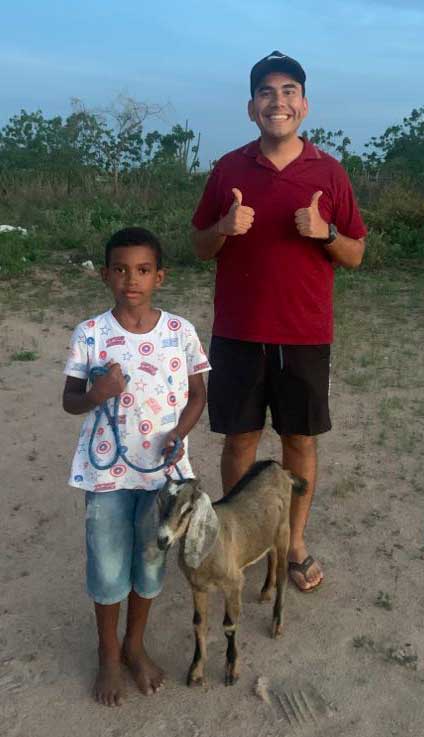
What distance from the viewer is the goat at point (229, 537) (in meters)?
2.16

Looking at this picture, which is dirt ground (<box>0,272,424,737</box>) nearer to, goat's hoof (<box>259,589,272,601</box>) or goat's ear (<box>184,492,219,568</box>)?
goat's hoof (<box>259,589,272,601</box>)

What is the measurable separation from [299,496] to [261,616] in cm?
56

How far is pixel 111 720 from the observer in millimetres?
2436

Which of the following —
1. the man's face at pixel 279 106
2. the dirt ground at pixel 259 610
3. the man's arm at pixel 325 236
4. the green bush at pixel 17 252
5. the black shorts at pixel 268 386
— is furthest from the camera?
the green bush at pixel 17 252

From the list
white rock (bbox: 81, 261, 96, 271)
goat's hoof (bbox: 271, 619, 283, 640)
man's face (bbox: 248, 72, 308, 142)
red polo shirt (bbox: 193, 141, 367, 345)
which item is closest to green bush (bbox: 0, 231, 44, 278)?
white rock (bbox: 81, 261, 96, 271)

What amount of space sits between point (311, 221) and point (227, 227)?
1.08 ft

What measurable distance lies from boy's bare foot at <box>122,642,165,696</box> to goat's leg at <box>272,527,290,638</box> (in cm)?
52

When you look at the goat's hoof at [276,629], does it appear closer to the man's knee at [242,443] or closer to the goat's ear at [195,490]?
the man's knee at [242,443]

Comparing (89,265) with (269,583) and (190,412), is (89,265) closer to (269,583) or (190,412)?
(269,583)

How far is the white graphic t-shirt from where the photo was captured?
7.54 ft

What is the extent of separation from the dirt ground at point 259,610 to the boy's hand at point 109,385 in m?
1.17

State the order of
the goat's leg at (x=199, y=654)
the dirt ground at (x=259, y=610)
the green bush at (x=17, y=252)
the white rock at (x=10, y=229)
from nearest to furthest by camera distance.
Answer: the dirt ground at (x=259, y=610) → the goat's leg at (x=199, y=654) → the green bush at (x=17, y=252) → the white rock at (x=10, y=229)

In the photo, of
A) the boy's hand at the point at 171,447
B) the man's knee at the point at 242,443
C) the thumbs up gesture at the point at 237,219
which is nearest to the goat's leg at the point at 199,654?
the boy's hand at the point at 171,447

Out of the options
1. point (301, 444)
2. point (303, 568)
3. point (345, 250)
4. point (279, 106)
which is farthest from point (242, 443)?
point (279, 106)
